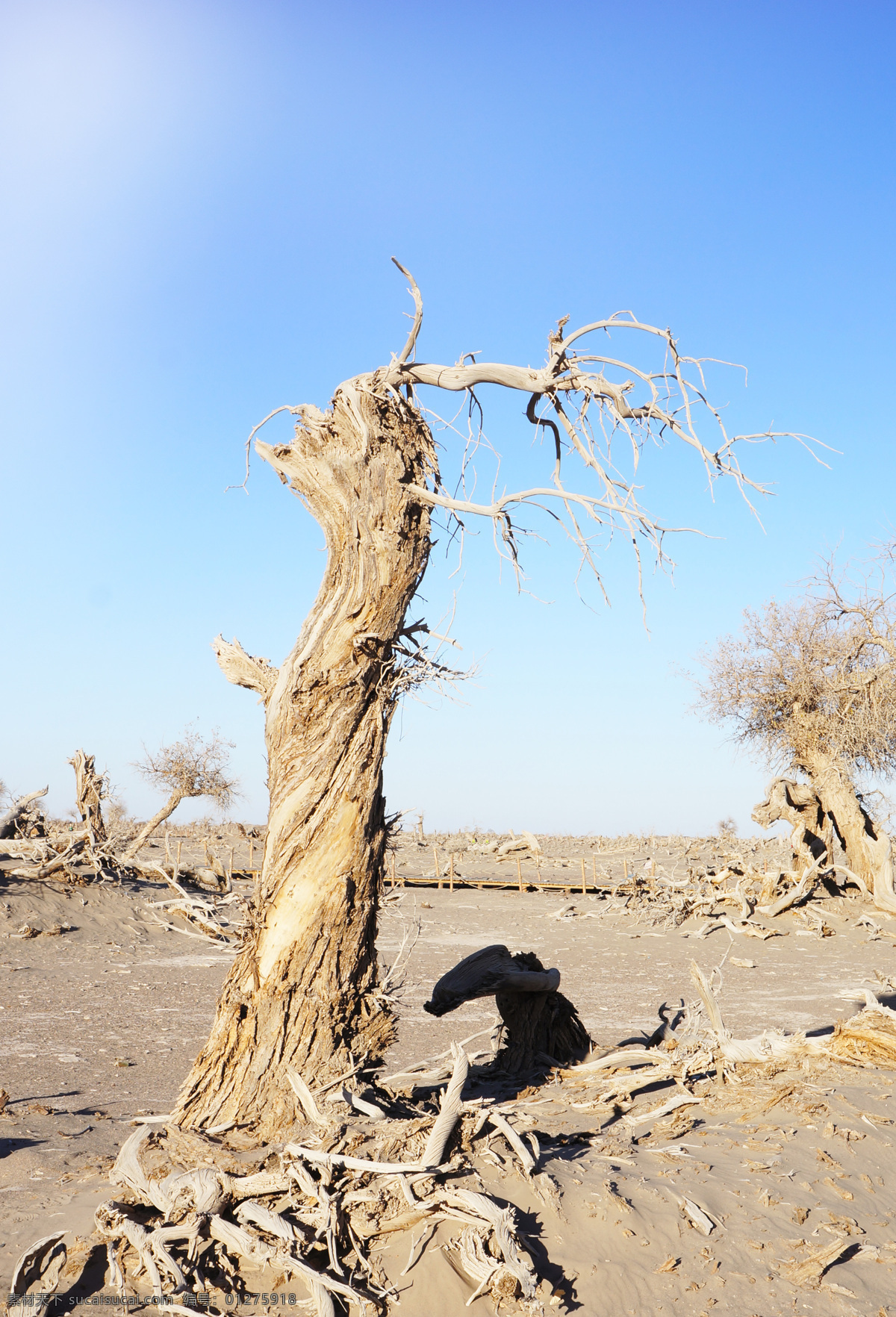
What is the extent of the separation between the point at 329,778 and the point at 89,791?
15.9m

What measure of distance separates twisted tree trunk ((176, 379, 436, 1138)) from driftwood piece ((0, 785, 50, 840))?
14.1m

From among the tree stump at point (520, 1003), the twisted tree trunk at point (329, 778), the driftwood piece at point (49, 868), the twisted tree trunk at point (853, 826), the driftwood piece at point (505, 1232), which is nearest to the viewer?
the driftwood piece at point (505, 1232)

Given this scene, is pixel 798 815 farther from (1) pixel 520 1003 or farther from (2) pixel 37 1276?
(2) pixel 37 1276

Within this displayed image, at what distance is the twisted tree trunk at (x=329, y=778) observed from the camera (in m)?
4.76

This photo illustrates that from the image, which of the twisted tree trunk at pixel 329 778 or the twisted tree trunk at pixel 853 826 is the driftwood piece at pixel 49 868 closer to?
the twisted tree trunk at pixel 329 778

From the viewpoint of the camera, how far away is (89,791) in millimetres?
19109

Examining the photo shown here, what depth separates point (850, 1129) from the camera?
5477mm

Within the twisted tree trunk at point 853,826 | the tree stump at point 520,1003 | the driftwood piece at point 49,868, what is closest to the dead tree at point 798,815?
the twisted tree trunk at point 853,826

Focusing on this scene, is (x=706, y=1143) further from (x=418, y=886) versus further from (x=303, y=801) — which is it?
(x=418, y=886)

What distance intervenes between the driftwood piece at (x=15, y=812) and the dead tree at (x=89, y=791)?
1414 mm

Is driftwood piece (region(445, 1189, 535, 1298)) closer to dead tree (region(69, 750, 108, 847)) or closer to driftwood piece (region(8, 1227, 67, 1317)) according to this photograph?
driftwood piece (region(8, 1227, 67, 1317))

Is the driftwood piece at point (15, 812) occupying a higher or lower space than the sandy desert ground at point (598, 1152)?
higher

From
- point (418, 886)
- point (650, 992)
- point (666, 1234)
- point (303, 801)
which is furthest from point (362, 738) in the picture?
point (418, 886)

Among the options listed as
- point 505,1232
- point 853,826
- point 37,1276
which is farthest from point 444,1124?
point 853,826
